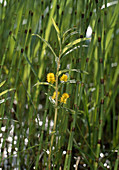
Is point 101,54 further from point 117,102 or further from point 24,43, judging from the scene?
point 117,102

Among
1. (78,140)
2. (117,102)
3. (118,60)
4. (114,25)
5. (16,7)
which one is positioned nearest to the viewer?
(16,7)

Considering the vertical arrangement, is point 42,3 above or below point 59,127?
above

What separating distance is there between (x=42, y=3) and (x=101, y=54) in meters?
0.29

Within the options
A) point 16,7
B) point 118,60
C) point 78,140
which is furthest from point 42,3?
point 118,60

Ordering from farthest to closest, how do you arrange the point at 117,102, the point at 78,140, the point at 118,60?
1. the point at 117,102
2. the point at 118,60
3. the point at 78,140

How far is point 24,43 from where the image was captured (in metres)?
0.93

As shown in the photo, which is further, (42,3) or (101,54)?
(42,3)

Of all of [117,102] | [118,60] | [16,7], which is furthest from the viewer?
[117,102]

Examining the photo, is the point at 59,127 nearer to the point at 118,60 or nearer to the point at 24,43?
the point at 24,43

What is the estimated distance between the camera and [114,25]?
1123 millimetres

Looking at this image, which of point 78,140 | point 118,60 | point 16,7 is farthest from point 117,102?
point 16,7

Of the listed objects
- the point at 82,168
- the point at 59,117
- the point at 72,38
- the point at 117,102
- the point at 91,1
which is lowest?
the point at 82,168

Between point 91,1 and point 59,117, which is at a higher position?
point 91,1

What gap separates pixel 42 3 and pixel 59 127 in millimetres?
440
